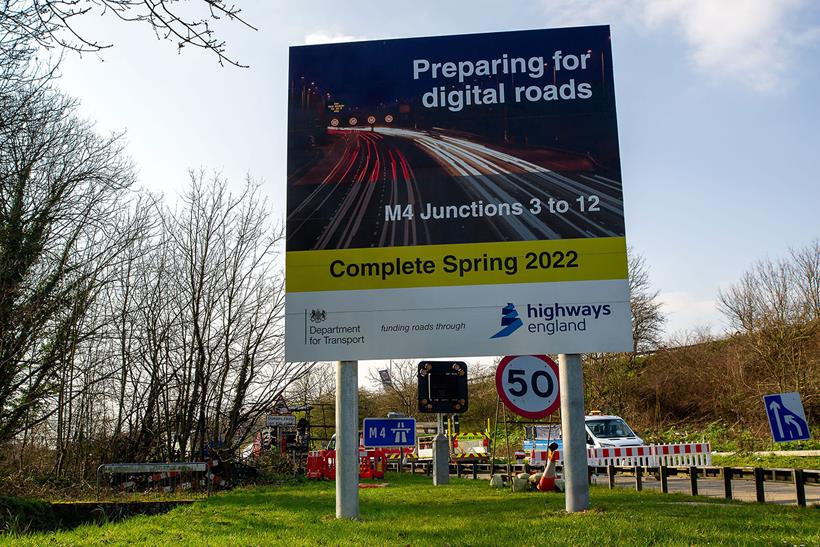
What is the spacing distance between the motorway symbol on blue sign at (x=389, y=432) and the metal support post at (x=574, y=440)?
861 cm

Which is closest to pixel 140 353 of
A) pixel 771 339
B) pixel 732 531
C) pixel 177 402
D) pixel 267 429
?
pixel 177 402

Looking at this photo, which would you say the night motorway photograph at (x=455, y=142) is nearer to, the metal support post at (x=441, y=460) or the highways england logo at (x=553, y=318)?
the highways england logo at (x=553, y=318)

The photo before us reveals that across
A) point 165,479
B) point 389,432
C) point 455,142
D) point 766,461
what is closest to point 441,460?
point 389,432

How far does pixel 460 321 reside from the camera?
1023 cm

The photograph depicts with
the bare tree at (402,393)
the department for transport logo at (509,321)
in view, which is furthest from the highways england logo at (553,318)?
the bare tree at (402,393)

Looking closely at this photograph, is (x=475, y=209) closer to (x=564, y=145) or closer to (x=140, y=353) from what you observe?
(x=564, y=145)

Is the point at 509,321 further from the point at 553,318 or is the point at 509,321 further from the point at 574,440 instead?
the point at 574,440

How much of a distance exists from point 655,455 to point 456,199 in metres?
14.4

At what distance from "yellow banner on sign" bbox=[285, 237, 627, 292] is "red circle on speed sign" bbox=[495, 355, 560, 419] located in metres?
2.08

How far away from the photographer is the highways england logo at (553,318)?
1006 centimetres

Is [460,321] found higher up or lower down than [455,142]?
lower down

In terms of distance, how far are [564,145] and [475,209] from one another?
1.54 meters

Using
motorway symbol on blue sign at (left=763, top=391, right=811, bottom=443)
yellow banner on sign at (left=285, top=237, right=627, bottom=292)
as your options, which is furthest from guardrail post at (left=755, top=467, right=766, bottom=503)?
yellow banner on sign at (left=285, top=237, right=627, bottom=292)

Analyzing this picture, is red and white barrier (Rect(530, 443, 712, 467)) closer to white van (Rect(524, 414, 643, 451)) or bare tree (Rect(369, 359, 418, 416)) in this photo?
white van (Rect(524, 414, 643, 451))
